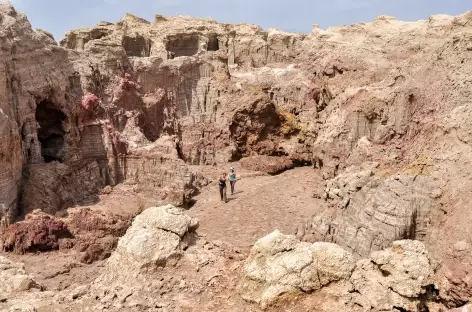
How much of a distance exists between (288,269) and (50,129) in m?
14.5

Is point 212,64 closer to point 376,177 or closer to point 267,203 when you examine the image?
point 267,203

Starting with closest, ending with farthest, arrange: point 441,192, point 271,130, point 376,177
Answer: point 441,192, point 376,177, point 271,130

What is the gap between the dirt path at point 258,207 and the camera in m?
14.6

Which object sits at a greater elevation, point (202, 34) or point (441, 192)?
point (202, 34)

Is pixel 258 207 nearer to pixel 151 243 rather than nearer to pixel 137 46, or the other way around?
pixel 151 243

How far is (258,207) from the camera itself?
55.1ft

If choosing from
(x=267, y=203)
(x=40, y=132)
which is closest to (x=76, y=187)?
(x=40, y=132)

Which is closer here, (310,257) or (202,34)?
(310,257)

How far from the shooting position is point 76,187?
17.1m

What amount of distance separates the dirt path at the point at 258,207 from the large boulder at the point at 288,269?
6003 millimetres

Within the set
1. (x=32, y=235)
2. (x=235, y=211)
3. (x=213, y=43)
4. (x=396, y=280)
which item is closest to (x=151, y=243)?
(x=396, y=280)

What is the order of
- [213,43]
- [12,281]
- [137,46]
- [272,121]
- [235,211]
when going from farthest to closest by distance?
[213,43], [137,46], [272,121], [235,211], [12,281]

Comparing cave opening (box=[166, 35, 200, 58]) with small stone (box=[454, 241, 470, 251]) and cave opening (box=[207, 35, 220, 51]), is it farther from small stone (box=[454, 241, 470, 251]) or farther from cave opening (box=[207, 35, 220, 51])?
small stone (box=[454, 241, 470, 251])

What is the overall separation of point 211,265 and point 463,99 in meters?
9.89
